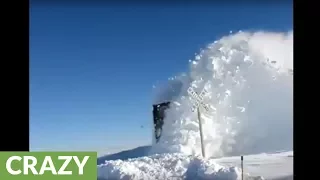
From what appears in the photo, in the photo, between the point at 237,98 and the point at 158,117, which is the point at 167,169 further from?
the point at 237,98

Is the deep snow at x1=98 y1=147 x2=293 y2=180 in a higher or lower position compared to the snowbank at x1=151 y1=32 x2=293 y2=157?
lower

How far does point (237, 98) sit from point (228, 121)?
130 mm

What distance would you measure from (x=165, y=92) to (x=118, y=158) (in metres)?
0.42

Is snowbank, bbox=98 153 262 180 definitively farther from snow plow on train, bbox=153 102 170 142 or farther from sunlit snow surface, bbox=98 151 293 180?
snow plow on train, bbox=153 102 170 142

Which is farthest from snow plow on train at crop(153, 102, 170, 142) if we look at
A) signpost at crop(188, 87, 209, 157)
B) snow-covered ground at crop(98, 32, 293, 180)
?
signpost at crop(188, 87, 209, 157)

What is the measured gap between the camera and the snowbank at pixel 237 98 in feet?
7.41

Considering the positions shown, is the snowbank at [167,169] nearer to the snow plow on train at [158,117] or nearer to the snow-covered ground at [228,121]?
the snow-covered ground at [228,121]

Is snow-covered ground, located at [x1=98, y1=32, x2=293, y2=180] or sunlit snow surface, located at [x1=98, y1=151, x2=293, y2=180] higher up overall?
snow-covered ground, located at [x1=98, y1=32, x2=293, y2=180]

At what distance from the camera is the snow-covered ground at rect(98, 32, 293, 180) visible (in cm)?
225

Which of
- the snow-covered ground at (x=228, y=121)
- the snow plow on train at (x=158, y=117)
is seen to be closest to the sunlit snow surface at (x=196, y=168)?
the snow-covered ground at (x=228, y=121)

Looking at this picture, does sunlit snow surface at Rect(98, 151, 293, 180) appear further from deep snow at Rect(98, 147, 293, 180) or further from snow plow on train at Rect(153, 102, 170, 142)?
snow plow on train at Rect(153, 102, 170, 142)

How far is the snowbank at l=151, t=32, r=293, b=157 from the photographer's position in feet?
7.41
